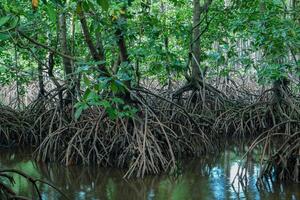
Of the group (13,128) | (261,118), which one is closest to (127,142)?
(13,128)

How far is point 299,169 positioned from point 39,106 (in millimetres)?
4869

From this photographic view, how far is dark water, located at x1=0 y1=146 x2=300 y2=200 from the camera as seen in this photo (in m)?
5.87

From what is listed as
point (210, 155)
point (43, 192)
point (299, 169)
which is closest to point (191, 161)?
point (210, 155)

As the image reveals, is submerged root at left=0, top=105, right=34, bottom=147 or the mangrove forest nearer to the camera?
the mangrove forest

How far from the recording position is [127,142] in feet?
23.9

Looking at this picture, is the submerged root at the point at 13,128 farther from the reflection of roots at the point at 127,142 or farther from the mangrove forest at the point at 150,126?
the reflection of roots at the point at 127,142

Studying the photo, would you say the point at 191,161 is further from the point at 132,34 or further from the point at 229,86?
the point at 229,86

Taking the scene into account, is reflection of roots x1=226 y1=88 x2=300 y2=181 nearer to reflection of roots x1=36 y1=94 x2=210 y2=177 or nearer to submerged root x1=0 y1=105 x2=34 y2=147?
reflection of roots x1=36 y1=94 x2=210 y2=177

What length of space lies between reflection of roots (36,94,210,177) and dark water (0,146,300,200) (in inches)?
7.7

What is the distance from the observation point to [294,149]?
6.11 m

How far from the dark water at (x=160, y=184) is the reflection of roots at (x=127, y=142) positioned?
196 mm

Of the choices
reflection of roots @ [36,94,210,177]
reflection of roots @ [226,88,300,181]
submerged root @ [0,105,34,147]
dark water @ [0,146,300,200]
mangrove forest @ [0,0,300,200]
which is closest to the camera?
dark water @ [0,146,300,200]

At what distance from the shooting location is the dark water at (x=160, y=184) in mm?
5867

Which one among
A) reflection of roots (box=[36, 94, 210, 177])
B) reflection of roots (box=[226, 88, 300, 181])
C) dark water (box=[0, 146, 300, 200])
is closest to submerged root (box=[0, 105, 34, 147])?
reflection of roots (box=[36, 94, 210, 177])
